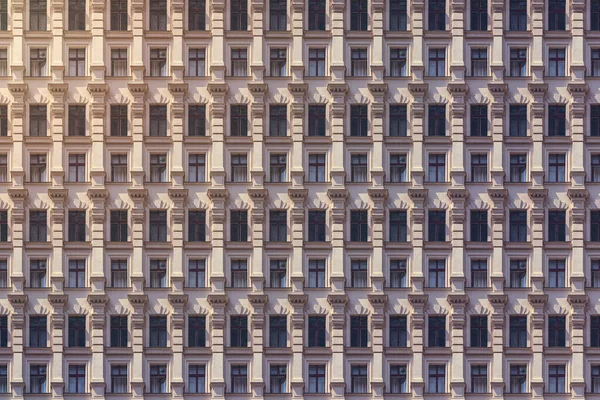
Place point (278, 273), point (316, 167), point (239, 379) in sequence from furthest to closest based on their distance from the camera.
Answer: point (316, 167), point (278, 273), point (239, 379)

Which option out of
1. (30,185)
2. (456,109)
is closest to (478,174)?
(456,109)

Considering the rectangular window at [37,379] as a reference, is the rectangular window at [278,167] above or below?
above

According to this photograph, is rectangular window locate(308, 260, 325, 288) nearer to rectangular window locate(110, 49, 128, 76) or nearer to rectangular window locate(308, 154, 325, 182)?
rectangular window locate(308, 154, 325, 182)

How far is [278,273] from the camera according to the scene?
63500 millimetres

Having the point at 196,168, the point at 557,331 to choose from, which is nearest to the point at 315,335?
the point at 196,168

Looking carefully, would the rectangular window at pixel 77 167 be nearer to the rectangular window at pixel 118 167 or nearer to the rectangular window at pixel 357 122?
the rectangular window at pixel 118 167

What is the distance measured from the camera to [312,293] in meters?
63.2

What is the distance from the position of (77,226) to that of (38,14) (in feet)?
33.3

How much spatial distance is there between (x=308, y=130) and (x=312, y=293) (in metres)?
7.58

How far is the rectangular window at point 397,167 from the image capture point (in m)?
63.8

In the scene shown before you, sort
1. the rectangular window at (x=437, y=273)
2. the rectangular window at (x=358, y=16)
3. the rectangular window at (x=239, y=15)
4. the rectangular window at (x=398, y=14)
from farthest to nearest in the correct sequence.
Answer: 1. the rectangular window at (x=398, y=14)
2. the rectangular window at (x=358, y=16)
3. the rectangular window at (x=239, y=15)
4. the rectangular window at (x=437, y=273)

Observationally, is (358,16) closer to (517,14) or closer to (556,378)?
(517,14)

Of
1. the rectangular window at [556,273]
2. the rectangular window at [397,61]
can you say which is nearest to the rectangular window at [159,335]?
the rectangular window at [397,61]

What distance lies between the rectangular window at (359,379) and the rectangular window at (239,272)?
6.43 meters
